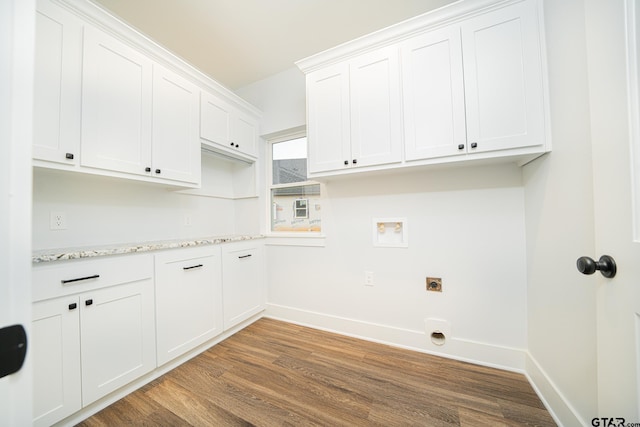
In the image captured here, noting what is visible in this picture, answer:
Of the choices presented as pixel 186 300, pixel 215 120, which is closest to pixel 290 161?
pixel 215 120

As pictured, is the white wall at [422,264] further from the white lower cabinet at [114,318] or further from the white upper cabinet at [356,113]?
the white lower cabinet at [114,318]

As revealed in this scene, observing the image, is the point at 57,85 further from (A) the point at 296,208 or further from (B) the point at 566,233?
(B) the point at 566,233

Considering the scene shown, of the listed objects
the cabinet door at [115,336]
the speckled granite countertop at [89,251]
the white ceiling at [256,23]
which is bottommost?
the cabinet door at [115,336]

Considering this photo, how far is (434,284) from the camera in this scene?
181cm

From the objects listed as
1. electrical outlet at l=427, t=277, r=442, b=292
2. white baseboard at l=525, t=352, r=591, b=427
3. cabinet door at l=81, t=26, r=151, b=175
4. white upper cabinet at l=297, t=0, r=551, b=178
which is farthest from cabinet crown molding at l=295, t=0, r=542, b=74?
white baseboard at l=525, t=352, r=591, b=427

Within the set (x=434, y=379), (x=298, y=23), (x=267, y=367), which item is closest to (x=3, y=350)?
(x=267, y=367)

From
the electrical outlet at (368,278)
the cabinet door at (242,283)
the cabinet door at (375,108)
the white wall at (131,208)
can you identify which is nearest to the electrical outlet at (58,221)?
the white wall at (131,208)

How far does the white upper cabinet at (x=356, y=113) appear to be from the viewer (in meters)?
1.67

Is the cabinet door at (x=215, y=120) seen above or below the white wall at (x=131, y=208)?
Result: above

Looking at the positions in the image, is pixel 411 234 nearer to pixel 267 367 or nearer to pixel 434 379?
pixel 434 379

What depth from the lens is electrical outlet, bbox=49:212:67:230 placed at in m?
1.50

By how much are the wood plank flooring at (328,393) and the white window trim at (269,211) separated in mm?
969

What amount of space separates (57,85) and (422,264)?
8.71 feet

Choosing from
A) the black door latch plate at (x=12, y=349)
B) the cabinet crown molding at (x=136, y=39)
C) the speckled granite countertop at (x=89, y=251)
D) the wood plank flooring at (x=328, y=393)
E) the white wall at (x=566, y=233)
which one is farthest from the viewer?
the cabinet crown molding at (x=136, y=39)
